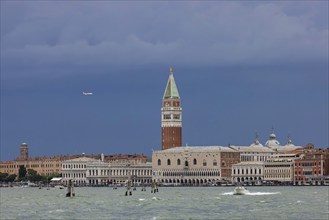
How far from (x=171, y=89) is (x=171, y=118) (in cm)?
416

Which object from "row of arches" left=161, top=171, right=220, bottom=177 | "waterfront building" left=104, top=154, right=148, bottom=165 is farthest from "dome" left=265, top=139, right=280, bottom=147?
"row of arches" left=161, top=171, right=220, bottom=177

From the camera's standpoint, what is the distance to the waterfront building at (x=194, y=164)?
146 meters

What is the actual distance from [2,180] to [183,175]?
32.4 metres

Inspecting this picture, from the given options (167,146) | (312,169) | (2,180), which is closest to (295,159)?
(312,169)

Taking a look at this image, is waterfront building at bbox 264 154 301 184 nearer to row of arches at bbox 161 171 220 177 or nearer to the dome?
row of arches at bbox 161 171 220 177

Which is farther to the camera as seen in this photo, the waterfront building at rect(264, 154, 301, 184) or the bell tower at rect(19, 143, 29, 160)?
the bell tower at rect(19, 143, 29, 160)

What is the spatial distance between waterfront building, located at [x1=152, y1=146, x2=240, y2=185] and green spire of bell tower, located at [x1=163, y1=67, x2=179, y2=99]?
1041 centimetres

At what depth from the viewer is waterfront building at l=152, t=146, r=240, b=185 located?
146500 mm

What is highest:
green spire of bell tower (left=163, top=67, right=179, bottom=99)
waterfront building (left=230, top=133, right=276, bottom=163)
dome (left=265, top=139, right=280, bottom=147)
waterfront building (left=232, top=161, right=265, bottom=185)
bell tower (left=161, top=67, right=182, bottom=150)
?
green spire of bell tower (left=163, top=67, right=179, bottom=99)

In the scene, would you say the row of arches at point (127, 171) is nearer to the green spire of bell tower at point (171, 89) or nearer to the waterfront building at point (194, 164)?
the waterfront building at point (194, 164)

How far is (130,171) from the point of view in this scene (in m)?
158

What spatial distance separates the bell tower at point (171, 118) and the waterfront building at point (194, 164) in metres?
6.98

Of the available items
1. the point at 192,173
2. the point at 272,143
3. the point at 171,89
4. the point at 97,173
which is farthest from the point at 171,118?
the point at 272,143

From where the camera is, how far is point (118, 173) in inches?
6235
